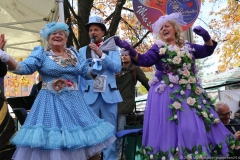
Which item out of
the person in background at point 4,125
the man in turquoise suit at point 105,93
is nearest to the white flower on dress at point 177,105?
the man in turquoise suit at point 105,93

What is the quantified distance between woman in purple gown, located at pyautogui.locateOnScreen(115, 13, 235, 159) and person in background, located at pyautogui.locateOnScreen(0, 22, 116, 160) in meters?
0.45

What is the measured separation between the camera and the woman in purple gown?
2678mm

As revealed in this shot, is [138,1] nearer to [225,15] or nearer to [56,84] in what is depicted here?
[56,84]

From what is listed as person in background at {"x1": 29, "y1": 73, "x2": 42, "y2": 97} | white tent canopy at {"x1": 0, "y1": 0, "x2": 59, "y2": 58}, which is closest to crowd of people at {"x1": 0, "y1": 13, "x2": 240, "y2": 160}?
A: person in background at {"x1": 29, "y1": 73, "x2": 42, "y2": 97}

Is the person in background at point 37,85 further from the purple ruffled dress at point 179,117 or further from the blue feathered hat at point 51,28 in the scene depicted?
the purple ruffled dress at point 179,117

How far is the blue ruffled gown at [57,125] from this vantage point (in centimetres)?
255

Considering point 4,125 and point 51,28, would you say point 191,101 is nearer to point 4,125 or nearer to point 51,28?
point 51,28

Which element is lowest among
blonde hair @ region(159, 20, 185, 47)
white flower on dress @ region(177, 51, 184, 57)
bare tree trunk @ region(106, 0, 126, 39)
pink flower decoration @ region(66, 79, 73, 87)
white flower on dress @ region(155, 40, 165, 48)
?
pink flower decoration @ region(66, 79, 73, 87)

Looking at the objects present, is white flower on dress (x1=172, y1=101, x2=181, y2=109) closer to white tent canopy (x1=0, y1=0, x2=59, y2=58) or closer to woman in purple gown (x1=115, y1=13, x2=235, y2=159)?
woman in purple gown (x1=115, y1=13, x2=235, y2=159)

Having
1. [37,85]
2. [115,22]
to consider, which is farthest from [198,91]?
[115,22]

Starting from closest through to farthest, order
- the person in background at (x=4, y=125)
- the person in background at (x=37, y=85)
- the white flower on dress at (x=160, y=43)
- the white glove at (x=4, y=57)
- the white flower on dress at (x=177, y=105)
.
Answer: the white glove at (x=4, y=57) → the person in background at (x=4, y=125) → the white flower on dress at (x=177, y=105) → the white flower on dress at (x=160, y=43) → the person in background at (x=37, y=85)

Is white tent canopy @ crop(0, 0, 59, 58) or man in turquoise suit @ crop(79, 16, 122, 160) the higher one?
white tent canopy @ crop(0, 0, 59, 58)

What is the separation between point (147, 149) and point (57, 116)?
2.89 ft

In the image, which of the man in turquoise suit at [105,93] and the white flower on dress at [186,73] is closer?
the white flower on dress at [186,73]
